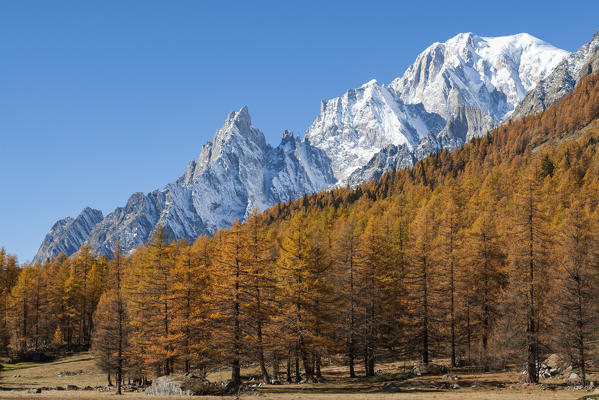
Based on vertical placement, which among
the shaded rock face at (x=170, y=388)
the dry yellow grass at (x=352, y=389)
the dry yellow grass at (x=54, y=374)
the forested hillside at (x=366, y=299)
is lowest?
the dry yellow grass at (x=54, y=374)

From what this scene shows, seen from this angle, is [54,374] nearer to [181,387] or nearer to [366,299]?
[181,387]

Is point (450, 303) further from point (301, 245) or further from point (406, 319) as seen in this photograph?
point (301, 245)

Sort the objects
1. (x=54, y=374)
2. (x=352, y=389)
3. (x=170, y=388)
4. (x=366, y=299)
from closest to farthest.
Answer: (x=170, y=388)
(x=352, y=389)
(x=366, y=299)
(x=54, y=374)

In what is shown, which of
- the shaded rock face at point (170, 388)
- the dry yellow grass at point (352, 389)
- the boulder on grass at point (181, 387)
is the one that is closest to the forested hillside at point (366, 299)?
the dry yellow grass at point (352, 389)

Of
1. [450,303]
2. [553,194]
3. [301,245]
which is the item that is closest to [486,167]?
[553,194]

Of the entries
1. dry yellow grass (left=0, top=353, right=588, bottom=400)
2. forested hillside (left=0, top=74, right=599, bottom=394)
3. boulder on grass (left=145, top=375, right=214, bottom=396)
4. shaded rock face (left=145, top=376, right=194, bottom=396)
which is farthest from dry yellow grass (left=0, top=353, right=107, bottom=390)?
boulder on grass (left=145, top=375, right=214, bottom=396)

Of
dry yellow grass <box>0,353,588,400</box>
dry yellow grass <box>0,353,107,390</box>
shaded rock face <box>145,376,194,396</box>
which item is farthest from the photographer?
dry yellow grass <box>0,353,107,390</box>

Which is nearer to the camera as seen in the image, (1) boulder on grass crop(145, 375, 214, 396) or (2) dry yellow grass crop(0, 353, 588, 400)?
(2) dry yellow grass crop(0, 353, 588, 400)

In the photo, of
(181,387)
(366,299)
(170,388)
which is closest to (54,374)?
(170,388)

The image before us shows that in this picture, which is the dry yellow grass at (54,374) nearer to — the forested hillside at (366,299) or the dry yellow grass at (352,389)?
the dry yellow grass at (352,389)

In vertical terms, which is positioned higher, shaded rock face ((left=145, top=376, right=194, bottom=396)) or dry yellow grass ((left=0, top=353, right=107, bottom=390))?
shaded rock face ((left=145, top=376, right=194, bottom=396))

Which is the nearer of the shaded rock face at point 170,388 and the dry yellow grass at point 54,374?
the shaded rock face at point 170,388

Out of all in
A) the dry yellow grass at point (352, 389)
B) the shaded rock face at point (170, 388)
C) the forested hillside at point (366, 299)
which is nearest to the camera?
the dry yellow grass at point (352, 389)

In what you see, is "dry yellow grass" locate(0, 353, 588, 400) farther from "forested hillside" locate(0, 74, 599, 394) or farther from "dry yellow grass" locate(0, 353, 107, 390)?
"forested hillside" locate(0, 74, 599, 394)
